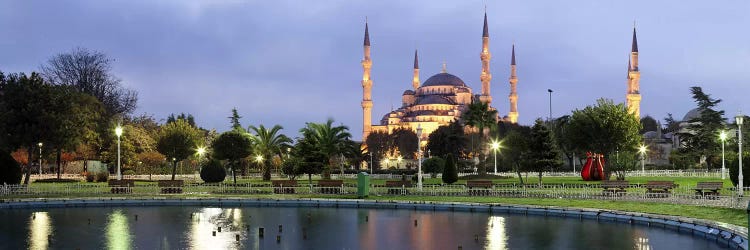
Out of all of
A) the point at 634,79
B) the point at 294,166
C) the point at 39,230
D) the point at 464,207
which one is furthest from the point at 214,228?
the point at 634,79

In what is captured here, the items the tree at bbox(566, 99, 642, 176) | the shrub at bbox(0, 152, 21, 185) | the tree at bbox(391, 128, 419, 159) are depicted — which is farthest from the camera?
the tree at bbox(391, 128, 419, 159)

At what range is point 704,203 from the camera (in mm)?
25375

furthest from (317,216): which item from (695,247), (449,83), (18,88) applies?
(449,83)

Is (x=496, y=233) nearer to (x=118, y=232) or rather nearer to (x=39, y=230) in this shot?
(x=118, y=232)

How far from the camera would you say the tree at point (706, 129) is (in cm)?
6456

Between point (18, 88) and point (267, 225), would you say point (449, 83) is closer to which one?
point (18, 88)

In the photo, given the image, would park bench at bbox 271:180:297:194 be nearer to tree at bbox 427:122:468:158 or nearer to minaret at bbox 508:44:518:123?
tree at bbox 427:122:468:158

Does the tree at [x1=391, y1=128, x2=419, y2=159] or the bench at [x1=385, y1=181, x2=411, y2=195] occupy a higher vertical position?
the tree at [x1=391, y1=128, x2=419, y2=159]

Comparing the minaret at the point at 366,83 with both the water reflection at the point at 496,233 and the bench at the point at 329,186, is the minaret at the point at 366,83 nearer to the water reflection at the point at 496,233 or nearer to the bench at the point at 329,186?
the bench at the point at 329,186

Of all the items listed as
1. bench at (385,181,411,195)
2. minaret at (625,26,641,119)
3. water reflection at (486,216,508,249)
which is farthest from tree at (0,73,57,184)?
minaret at (625,26,641,119)

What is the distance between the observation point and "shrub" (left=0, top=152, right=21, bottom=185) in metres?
36.5

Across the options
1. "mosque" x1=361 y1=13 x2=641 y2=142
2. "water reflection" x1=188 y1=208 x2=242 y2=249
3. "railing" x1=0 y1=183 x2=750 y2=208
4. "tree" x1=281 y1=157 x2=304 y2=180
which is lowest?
"water reflection" x1=188 y1=208 x2=242 y2=249

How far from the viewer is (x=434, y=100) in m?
140

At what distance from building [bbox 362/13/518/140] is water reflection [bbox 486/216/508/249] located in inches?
3815
